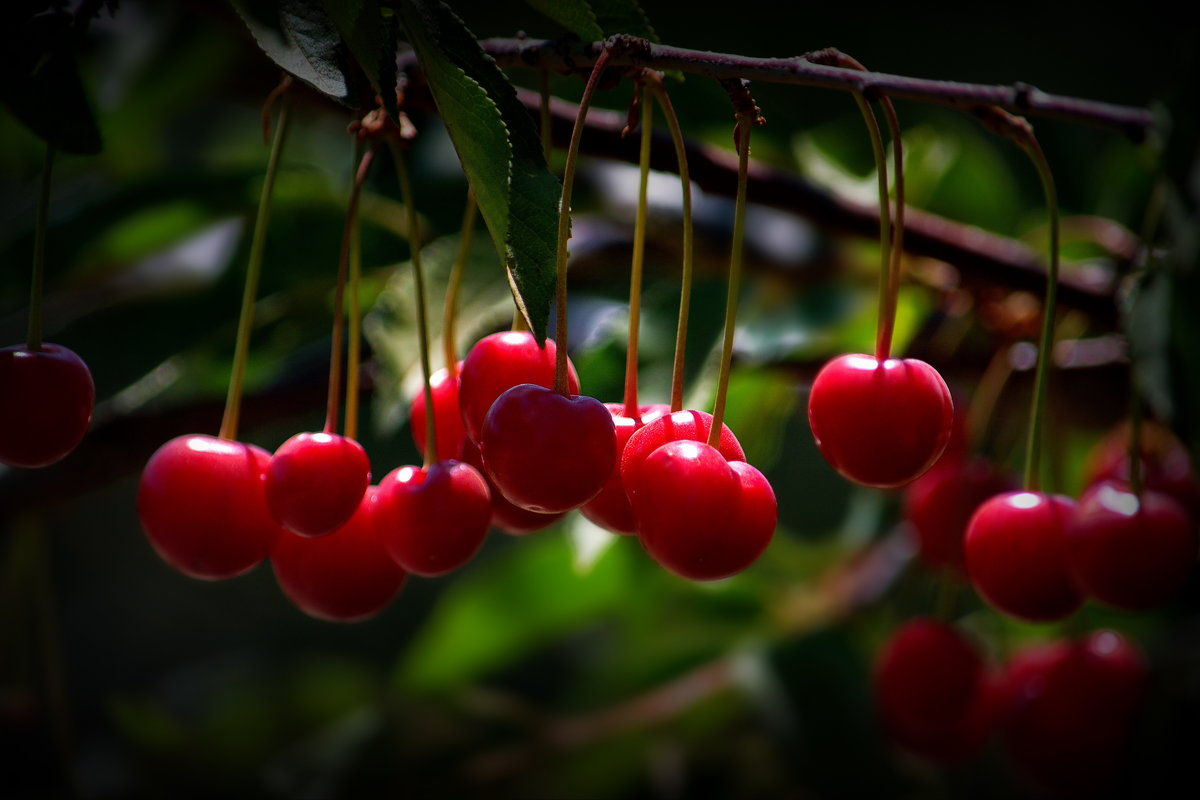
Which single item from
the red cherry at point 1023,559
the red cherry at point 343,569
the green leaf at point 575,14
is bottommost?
the red cherry at point 343,569

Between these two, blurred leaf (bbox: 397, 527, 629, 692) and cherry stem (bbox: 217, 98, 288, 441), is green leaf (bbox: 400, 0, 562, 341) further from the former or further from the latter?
blurred leaf (bbox: 397, 527, 629, 692)

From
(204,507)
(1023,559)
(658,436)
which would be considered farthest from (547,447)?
(1023,559)

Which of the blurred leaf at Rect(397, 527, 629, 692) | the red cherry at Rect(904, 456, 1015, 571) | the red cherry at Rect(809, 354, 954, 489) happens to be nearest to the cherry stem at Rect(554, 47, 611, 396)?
the red cherry at Rect(809, 354, 954, 489)

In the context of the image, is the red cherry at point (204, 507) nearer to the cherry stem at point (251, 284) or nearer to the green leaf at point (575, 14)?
the cherry stem at point (251, 284)

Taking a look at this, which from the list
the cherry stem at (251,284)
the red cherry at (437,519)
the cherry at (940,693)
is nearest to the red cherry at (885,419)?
the red cherry at (437,519)

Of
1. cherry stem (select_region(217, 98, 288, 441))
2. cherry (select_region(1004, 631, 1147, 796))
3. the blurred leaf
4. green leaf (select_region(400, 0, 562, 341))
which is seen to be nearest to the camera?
green leaf (select_region(400, 0, 562, 341))

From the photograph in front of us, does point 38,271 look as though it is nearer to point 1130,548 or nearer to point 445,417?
point 445,417

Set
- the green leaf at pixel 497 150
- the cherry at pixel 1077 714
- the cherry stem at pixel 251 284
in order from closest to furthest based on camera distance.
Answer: the green leaf at pixel 497 150, the cherry stem at pixel 251 284, the cherry at pixel 1077 714

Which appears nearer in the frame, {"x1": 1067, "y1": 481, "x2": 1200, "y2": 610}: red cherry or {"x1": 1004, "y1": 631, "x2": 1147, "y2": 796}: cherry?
{"x1": 1067, "y1": 481, "x2": 1200, "y2": 610}: red cherry
